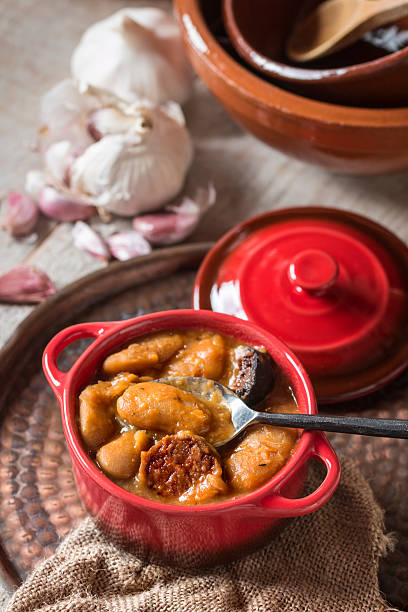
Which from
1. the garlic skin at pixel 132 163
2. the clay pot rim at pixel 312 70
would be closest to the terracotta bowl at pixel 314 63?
the clay pot rim at pixel 312 70

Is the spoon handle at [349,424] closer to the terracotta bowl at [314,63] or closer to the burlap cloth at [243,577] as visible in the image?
the burlap cloth at [243,577]

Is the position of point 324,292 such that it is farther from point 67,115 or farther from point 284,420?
point 67,115

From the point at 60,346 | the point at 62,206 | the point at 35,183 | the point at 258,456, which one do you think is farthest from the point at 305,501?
the point at 35,183

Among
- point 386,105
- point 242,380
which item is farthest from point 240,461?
point 386,105

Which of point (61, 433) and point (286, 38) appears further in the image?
point (286, 38)

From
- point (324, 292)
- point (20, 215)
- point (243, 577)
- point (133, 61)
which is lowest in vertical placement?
point (243, 577)

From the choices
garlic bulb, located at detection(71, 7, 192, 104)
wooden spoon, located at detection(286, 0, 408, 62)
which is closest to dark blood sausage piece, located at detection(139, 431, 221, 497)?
wooden spoon, located at detection(286, 0, 408, 62)
